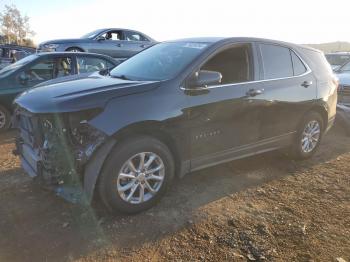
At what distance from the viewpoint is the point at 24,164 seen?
3.81 meters

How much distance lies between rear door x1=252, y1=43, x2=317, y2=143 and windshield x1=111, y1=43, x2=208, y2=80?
974 mm

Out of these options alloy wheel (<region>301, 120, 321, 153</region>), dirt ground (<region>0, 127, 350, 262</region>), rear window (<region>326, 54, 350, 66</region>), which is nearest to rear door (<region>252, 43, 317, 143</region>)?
alloy wheel (<region>301, 120, 321, 153</region>)

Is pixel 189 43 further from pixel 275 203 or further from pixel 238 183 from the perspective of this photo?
pixel 275 203

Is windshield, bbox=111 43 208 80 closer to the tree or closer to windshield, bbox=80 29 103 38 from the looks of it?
windshield, bbox=80 29 103 38

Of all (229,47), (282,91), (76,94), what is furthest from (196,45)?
(76,94)

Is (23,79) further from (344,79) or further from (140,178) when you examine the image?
(344,79)

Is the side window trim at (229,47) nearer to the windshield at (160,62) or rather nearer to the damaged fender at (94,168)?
the windshield at (160,62)

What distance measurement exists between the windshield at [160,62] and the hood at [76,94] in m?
0.33

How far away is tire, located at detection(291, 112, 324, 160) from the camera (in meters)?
5.25

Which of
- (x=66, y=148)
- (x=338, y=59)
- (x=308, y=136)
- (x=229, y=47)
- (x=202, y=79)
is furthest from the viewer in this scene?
(x=338, y=59)

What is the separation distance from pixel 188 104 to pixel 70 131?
1.24 metres

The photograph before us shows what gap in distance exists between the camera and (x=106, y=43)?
1349cm

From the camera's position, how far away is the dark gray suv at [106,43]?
484 inches

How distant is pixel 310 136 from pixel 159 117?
299 cm
